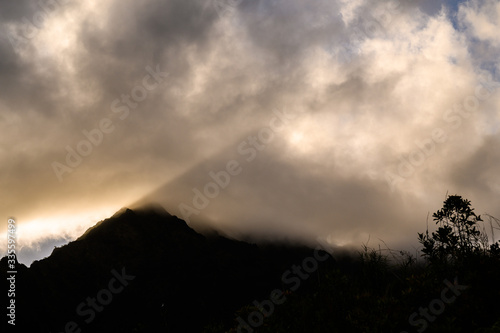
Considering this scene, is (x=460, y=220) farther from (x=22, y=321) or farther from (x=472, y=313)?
(x=22, y=321)

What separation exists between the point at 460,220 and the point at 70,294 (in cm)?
19963

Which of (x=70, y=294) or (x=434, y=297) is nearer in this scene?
(x=434, y=297)

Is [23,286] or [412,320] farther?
[23,286]

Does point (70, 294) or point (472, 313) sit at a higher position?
point (70, 294)

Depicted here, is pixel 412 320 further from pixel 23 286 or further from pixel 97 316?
pixel 23 286

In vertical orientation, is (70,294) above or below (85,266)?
below

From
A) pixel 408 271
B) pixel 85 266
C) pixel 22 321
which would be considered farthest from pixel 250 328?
pixel 85 266

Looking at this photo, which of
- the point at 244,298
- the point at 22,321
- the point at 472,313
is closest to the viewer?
the point at 472,313

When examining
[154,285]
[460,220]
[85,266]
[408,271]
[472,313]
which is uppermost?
[85,266]

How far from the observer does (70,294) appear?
177m

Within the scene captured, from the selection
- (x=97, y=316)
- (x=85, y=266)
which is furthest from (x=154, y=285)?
(x=97, y=316)

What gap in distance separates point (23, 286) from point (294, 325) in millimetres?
188733

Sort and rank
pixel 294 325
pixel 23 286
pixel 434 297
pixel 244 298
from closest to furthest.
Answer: pixel 434 297, pixel 294 325, pixel 23 286, pixel 244 298

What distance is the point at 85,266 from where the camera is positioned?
651 ft
